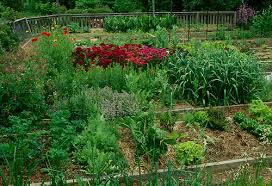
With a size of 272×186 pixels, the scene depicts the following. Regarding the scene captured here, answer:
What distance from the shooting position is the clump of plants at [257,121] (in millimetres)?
5570

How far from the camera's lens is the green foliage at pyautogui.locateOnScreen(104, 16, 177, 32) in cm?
1845

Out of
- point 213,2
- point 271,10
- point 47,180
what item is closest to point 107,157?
point 47,180

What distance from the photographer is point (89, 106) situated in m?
5.39

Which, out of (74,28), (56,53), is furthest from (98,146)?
(74,28)

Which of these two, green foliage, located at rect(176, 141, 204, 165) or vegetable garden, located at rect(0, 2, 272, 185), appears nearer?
vegetable garden, located at rect(0, 2, 272, 185)

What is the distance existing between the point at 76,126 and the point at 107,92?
1472mm

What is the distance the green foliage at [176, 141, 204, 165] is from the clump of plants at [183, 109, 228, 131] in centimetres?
91

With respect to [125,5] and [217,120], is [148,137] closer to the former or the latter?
[217,120]

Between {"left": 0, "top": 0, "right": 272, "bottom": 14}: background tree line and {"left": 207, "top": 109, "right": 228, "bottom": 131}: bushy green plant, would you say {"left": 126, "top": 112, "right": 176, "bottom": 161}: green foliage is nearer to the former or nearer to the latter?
{"left": 207, "top": 109, "right": 228, "bottom": 131}: bushy green plant

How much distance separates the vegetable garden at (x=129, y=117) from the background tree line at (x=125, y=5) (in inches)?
653

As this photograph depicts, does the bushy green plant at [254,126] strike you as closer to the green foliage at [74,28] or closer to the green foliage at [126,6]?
the green foliage at [74,28]

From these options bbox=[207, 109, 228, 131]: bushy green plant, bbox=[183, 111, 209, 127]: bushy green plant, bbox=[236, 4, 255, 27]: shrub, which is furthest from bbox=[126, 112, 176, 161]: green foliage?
bbox=[236, 4, 255, 27]: shrub

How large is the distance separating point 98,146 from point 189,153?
105 cm

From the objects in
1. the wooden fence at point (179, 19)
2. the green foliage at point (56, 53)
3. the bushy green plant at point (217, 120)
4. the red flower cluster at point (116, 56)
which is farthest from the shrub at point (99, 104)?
the wooden fence at point (179, 19)
